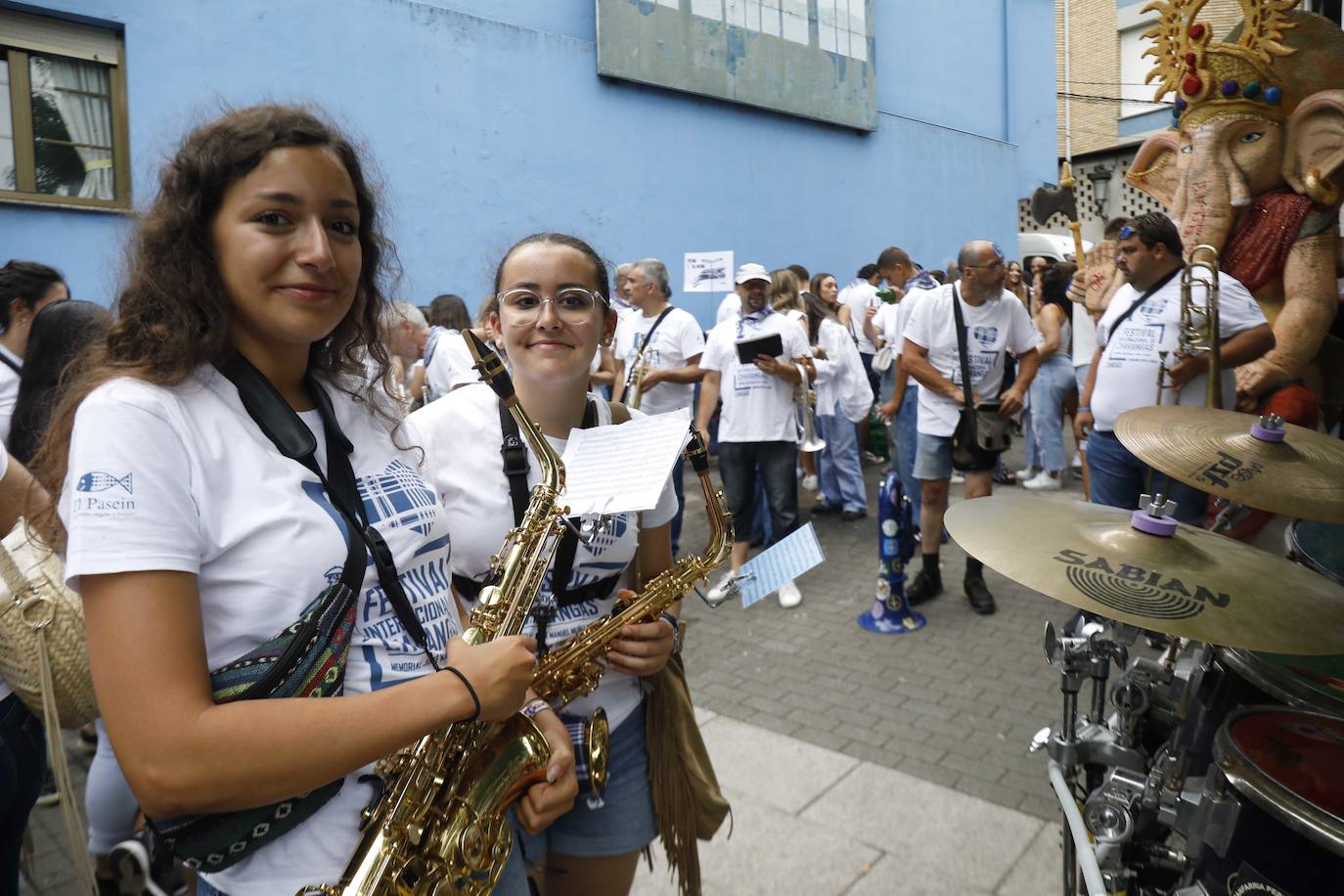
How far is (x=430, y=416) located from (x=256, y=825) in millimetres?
982

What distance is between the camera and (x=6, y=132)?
689 centimetres

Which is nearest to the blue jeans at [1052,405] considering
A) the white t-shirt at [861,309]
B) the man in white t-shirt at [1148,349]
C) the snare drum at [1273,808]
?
the white t-shirt at [861,309]

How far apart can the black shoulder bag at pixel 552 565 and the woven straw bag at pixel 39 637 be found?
0.99 m

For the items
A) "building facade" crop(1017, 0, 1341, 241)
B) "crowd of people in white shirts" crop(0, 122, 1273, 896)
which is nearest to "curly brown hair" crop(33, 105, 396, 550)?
"crowd of people in white shirts" crop(0, 122, 1273, 896)

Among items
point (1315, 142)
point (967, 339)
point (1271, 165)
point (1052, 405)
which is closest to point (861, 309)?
point (1052, 405)

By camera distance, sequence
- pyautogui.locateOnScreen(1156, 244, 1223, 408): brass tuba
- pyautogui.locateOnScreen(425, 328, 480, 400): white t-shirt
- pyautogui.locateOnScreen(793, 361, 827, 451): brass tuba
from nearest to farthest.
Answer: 1. pyautogui.locateOnScreen(1156, 244, 1223, 408): brass tuba
2. pyautogui.locateOnScreen(793, 361, 827, 451): brass tuba
3. pyautogui.locateOnScreen(425, 328, 480, 400): white t-shirt

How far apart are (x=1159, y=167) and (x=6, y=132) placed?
842cm

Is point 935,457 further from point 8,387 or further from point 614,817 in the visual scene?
point 8,387

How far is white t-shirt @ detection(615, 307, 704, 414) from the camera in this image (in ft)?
20.7

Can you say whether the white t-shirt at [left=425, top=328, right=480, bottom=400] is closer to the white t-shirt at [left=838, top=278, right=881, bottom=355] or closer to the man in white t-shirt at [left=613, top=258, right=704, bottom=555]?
the man in white t-shirt at [left=613, top=258, right=704, bottom=555]

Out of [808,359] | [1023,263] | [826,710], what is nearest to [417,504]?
[826,710]

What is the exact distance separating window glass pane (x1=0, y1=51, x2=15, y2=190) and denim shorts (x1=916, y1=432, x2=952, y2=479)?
24.2 feet

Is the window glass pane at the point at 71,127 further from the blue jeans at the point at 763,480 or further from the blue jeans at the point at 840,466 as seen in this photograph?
the blue jeans at the point at 840,466

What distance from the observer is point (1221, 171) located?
14.2ft
